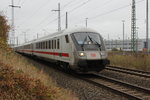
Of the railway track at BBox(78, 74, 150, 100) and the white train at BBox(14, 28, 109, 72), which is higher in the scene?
the white train at BBox(14, 28, 109, 72)

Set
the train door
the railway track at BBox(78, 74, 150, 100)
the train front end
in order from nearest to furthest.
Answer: the railway track at BBox(78, 74, 150, 100), the train front end, the train door

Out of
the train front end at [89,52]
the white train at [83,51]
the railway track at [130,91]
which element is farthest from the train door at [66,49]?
the railway track at [130,91]

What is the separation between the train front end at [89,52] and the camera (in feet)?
40.3

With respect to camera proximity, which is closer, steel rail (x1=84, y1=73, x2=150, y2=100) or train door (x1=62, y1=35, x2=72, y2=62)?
steel rail (x1=84, y1=73, x2=150, y2=100)

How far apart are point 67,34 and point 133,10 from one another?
27028mm

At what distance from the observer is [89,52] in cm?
1252

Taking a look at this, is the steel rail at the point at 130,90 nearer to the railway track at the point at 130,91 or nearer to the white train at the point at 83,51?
the railway track at the point at 130,91

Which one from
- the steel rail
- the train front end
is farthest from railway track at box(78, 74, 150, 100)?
the train front end

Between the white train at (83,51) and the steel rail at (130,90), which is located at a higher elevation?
the white train at (83,51)

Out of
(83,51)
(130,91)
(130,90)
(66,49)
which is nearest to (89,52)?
(83,51)

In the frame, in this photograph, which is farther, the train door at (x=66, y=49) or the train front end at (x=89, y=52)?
the train door at (x=66, y=49)

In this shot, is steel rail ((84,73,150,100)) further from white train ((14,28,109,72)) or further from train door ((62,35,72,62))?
train door ((62,35,72,62))

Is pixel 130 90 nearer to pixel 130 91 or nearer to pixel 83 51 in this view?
pixel 130 91

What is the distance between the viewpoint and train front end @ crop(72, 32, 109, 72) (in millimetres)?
12288
